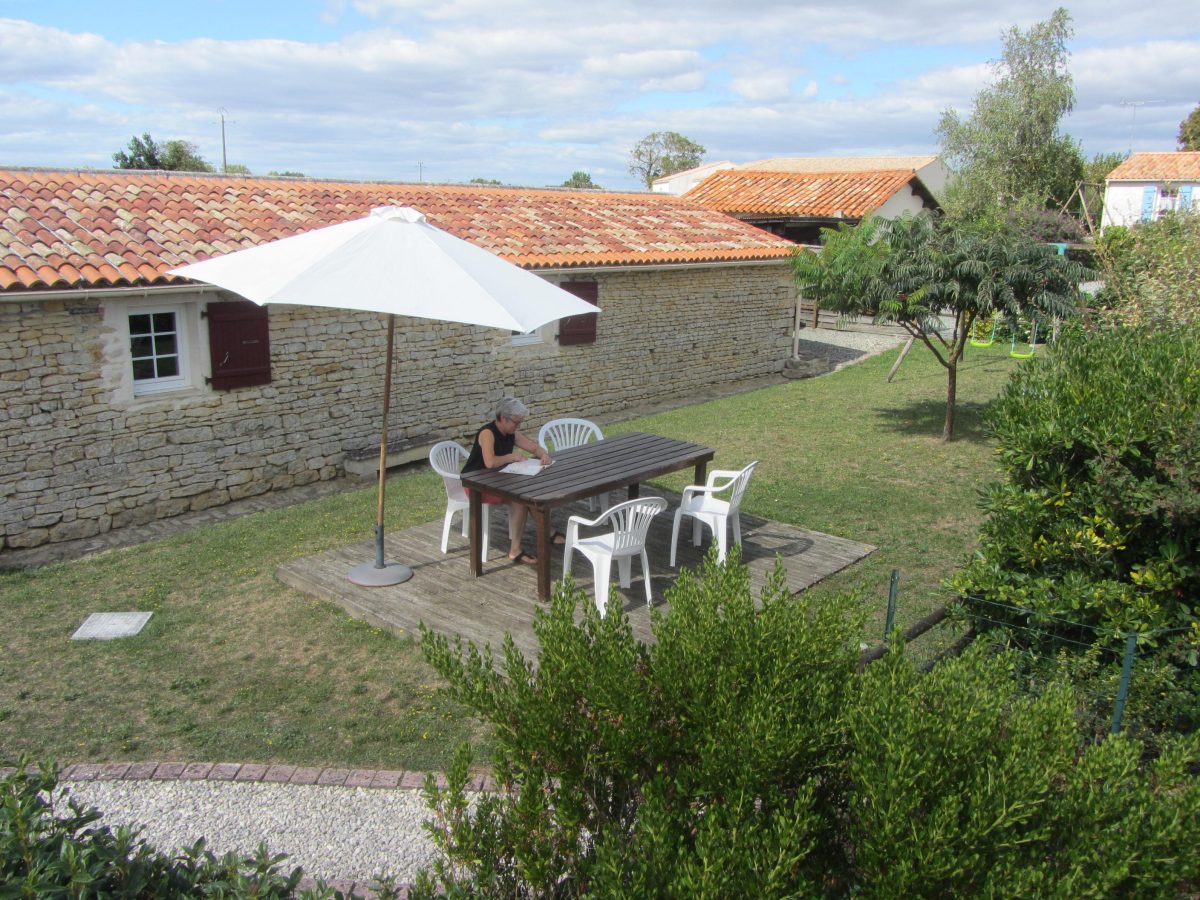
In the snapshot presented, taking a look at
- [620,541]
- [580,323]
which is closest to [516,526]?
[620,541]

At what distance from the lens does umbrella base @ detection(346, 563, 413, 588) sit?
7354mm

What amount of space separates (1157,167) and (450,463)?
150 feet

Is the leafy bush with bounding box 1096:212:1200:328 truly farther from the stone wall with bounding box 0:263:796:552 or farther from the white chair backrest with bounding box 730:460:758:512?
the stone wall with bounding box 0:263:796:552

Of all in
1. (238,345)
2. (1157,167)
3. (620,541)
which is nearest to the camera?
(620,541)

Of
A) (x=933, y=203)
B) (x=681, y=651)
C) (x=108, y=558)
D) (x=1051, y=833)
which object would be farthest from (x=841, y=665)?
(x=933, y=203)

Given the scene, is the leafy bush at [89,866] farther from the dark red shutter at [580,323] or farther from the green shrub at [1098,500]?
the dark red shutter at [580,323]

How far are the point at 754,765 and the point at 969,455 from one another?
1017 cm

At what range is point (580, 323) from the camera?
14.5 m

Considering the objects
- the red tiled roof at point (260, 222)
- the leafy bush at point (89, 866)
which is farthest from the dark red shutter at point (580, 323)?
the leafy bush at point (89, 866)

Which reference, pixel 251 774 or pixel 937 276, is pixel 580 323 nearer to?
pixel 937 276

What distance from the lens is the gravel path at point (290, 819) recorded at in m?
4.41

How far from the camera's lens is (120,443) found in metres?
9.72

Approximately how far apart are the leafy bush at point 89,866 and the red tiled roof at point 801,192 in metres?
21.6

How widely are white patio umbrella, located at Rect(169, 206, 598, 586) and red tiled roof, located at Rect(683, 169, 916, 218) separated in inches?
679
